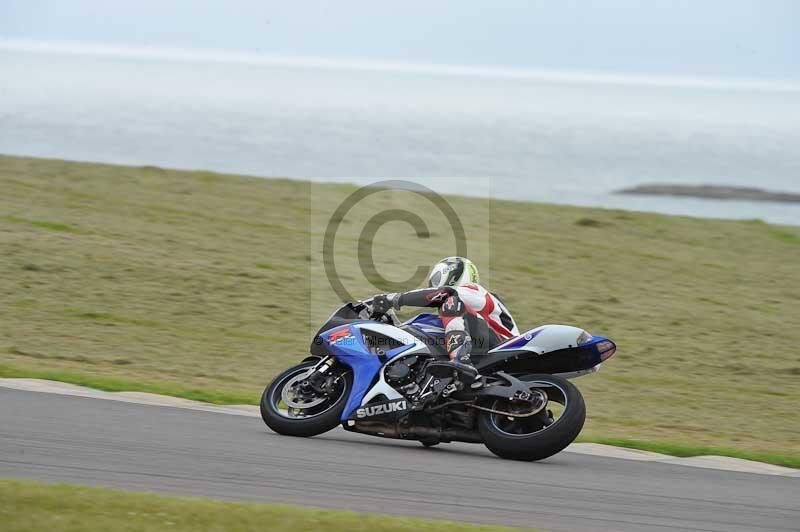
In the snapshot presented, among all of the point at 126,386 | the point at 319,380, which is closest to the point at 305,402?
the point at 319,380

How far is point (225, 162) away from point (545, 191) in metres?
14.5

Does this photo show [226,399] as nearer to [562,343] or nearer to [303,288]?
[562,343]

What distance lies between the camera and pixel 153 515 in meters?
6.82

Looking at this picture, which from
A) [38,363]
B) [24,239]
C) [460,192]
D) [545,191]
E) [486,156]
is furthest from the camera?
[486,156]

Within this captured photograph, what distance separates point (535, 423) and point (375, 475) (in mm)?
1850

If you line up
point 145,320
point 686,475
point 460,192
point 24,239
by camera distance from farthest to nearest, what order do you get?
point 460,192
point 24,239
point 145,320
point 686,475

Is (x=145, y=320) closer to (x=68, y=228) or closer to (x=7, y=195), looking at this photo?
(x=68, y=228)

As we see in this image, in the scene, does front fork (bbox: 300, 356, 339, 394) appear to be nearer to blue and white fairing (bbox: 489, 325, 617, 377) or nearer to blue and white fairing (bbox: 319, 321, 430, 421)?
blue and white fairing (bbox: 319, 321, 430, 421)

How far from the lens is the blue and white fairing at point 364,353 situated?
10.0 m

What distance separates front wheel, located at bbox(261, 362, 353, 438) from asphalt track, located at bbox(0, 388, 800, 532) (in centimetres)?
15

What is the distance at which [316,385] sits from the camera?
10180mm

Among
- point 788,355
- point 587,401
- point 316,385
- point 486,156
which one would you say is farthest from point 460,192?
point 486,156

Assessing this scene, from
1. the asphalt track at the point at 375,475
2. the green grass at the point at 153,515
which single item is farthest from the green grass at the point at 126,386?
the green grass at the point at 153,515

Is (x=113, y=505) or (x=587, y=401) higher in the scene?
(x=113, y=505)
